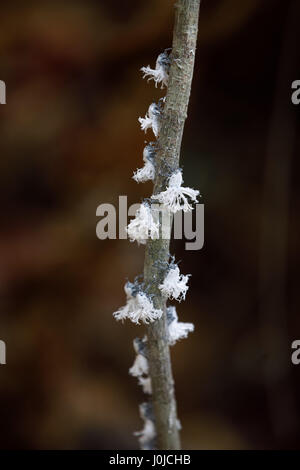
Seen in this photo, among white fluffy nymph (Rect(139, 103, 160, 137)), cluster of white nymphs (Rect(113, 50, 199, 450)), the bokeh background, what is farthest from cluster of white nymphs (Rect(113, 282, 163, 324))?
the bokeh background

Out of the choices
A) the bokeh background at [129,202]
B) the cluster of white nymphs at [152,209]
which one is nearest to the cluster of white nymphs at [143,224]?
the cluster of white nymphs at [152,209]

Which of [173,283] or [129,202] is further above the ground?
[129,202]

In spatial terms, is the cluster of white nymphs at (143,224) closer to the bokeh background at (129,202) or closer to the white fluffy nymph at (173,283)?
the white fluffy nymph at (173,283)

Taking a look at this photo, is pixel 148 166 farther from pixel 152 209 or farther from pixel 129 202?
pixel 129 202

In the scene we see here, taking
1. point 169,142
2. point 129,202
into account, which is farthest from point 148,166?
point 129,202

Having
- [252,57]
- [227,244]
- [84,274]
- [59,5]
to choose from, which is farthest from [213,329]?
[59,5]

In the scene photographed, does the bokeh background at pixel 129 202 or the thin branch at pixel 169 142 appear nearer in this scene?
the thin branch at pixel 169 142

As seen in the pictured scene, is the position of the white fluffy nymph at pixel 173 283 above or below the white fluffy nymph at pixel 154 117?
below
